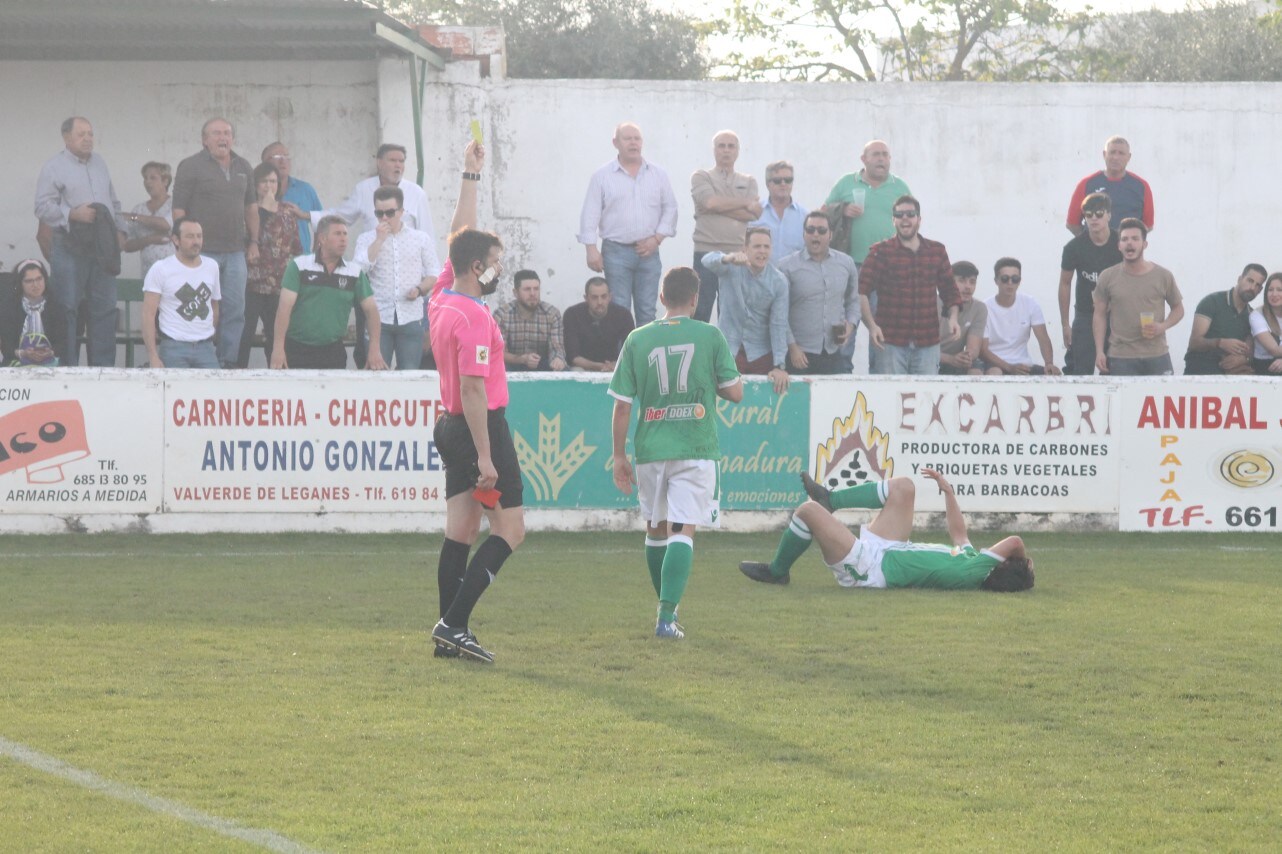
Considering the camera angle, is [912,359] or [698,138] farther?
[698,138]

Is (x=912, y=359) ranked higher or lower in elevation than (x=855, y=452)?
higher

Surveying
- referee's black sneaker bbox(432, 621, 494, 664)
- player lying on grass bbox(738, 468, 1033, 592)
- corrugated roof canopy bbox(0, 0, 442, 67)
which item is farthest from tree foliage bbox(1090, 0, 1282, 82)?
referee's black sneaker bbox(432, 621, 494, 664)

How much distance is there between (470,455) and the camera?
7762 millimetres

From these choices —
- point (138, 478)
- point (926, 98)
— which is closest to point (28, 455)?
point (138, 478)

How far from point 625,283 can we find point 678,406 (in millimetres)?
7794

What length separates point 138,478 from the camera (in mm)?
13188

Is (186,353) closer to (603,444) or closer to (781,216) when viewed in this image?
(603,444)

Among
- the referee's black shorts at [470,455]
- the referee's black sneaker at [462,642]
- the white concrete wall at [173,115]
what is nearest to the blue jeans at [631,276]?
the white concrete wall at [173,115]

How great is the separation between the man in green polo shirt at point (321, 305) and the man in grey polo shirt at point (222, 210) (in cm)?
96

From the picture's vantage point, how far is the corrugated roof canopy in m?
16.3

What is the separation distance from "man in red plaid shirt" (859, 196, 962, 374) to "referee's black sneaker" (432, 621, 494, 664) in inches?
301

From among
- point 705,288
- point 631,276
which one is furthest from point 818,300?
point 631,276

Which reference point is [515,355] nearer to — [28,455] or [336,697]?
[28,455]

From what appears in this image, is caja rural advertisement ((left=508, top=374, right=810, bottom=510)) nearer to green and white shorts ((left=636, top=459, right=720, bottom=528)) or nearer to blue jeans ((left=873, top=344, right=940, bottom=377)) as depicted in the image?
blue jeans ((left=873, top=344, right=940, bottom=377))
